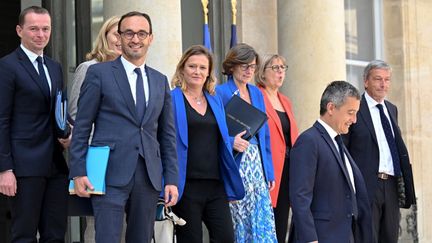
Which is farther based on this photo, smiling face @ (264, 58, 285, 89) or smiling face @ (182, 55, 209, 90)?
smiling face @ (264, 58, 285, 89)

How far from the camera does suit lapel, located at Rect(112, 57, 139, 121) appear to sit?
5.92 meters

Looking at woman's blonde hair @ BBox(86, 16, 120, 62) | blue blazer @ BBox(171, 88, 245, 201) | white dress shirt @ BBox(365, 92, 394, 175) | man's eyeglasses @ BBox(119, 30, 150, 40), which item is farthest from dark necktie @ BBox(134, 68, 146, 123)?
white dress shirt @ BBox(365, 92, 394, 175)

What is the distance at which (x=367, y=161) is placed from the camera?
815 cm

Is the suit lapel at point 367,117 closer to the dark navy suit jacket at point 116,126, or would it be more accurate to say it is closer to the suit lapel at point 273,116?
the suit lapel at point 273,116

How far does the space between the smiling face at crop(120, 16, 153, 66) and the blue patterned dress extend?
160 centimetres

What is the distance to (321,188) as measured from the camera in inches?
250

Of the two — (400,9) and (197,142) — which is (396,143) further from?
(400,9)

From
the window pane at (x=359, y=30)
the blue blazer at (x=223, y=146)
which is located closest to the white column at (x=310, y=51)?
the window pane at (x=359, y=30)

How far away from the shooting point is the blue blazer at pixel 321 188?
20.4 ft

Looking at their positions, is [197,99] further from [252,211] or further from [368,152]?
[368,152]

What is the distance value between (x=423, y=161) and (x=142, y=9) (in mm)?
5404

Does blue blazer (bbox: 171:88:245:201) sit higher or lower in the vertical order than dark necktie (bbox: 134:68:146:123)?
lower

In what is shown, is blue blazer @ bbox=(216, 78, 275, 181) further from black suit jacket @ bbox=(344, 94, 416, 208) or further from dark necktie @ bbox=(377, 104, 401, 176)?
dark necktie @ bbox=(377, 104, 401, 176)

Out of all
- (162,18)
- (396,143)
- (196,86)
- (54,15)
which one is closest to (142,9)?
(162,18)
